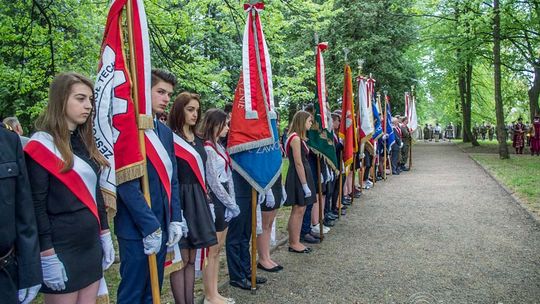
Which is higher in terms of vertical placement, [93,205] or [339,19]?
[339,19]

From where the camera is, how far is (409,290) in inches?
197

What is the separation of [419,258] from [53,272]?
16.5ft

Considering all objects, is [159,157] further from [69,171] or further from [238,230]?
[238,230]

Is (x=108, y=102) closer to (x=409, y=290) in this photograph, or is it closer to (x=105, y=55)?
(x=105, y=55)

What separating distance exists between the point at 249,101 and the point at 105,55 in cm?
207

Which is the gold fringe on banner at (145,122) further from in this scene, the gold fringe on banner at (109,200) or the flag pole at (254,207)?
the flag pole at (254,207)

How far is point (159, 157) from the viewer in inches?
128

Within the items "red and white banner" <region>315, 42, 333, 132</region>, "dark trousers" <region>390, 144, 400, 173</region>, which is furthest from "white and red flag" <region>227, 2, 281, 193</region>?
"dark trousers" <region>390, 144, 400, 173</region>

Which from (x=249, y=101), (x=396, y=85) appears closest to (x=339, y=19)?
(x=396, y=85)

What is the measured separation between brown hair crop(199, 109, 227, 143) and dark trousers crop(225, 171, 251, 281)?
2.87 ft

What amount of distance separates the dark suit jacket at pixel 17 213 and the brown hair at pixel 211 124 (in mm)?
2231

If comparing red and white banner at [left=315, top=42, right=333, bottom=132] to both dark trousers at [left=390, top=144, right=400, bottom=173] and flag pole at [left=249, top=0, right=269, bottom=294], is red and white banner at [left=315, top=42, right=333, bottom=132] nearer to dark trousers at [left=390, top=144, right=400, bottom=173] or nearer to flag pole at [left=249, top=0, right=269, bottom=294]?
flag pole at [left=249, top=0, right=269, bottom=294]

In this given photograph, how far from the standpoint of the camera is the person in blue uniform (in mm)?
3012

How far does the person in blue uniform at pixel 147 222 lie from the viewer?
9.88 feet
